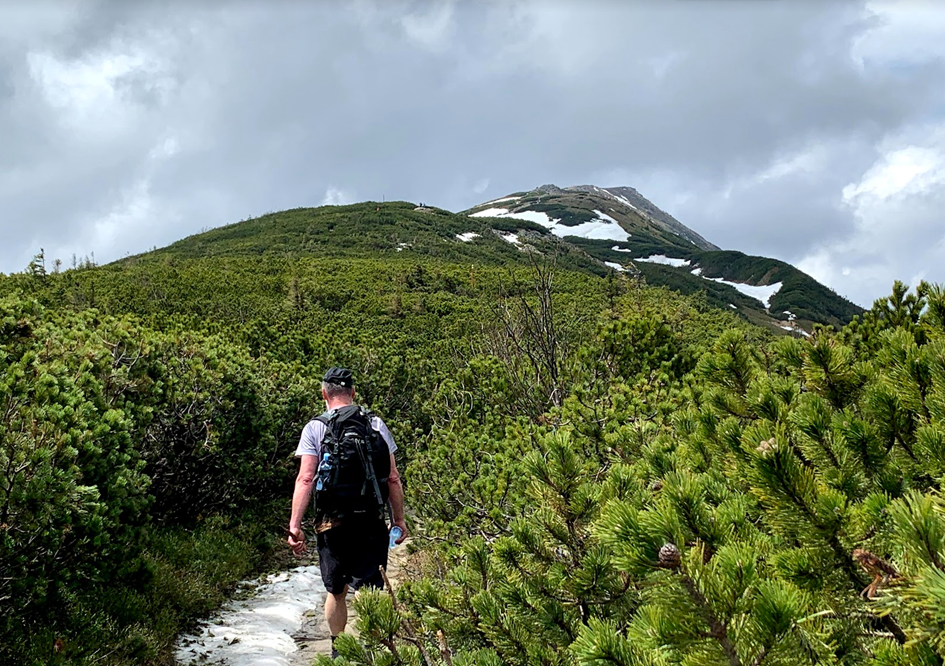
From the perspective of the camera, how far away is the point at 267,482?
835cm

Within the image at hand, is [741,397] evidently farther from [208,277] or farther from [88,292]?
[208,277]

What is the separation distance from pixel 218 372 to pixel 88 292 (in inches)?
599

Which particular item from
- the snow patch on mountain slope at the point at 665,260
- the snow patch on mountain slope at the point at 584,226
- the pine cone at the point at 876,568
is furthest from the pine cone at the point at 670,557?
the snow patch on mountain slope at the point at 584,226

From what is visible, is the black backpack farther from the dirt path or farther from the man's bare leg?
the dirt path

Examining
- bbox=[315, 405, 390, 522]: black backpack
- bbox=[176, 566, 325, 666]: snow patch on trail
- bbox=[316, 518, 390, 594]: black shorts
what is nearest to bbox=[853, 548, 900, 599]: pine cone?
bbox=[315, 405, 390, 522]: black backpack

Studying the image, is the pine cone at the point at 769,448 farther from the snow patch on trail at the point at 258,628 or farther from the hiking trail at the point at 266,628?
the snow patch on trail at the point at 258,628

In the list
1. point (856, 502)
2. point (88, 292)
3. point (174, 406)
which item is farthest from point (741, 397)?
point (88, 292)

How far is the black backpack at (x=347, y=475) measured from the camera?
3617 millimetres

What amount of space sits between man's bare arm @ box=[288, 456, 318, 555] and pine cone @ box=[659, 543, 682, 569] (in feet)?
9.71

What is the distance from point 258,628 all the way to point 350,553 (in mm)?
2263

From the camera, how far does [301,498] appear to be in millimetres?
3633

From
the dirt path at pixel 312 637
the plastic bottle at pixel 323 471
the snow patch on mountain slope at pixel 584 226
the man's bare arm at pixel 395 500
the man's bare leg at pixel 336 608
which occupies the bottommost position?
the dirt path at pixel 312 637

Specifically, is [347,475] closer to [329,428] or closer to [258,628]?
[329,428]

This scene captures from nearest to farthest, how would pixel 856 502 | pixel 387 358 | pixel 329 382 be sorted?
pixel 856 502 < pixel 329 382 < pixel 387 358
